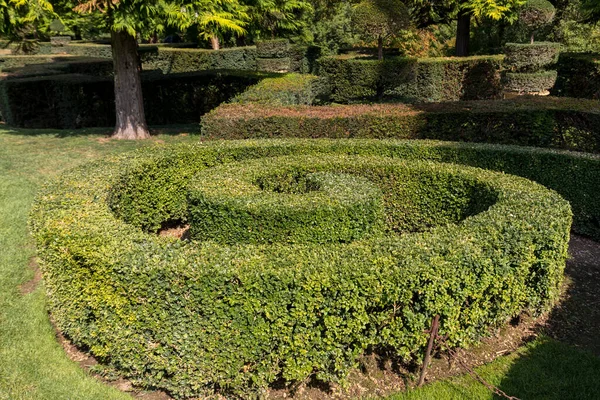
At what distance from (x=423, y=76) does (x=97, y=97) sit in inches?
525

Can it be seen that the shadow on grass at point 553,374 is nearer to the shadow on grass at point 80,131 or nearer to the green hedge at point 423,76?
the shadow on grass at point 80,131

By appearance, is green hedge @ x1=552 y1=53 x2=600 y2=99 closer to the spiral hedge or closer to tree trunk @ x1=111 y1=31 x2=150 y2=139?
the spiral hedge

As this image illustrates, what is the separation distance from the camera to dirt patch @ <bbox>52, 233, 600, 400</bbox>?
5.09 m

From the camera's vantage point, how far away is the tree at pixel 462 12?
2175 cm

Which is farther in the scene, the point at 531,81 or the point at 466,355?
the point at 531,81

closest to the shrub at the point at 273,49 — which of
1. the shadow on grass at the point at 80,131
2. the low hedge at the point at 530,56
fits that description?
the low hedge at the point at 530,56

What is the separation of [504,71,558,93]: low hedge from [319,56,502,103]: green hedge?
3857 mm

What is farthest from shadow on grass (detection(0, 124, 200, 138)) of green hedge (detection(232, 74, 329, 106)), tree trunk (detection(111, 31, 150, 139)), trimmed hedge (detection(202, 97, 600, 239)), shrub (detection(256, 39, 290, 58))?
shrub (detection(256, 39, 290, 58))

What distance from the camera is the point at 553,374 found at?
5.28 metres

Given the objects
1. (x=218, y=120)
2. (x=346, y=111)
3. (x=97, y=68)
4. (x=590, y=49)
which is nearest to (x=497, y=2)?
(x=590, y=49)

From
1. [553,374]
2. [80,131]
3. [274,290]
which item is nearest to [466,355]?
[553,374]

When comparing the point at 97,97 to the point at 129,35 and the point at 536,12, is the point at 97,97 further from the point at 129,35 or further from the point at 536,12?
the point at 536,12

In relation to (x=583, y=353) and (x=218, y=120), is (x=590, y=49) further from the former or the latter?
(x=583, y=353)

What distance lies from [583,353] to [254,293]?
13.2 ft
